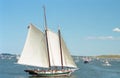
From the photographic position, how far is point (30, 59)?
88.3 m

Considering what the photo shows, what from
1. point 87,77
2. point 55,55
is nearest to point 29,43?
point 55,55

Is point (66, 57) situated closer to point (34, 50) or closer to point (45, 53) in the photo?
point (45, 53)

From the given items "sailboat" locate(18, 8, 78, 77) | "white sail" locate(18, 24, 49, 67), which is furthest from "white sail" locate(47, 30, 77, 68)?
"white sail" locate(18, 24, 49, 67)

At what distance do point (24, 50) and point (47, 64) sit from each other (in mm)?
7067

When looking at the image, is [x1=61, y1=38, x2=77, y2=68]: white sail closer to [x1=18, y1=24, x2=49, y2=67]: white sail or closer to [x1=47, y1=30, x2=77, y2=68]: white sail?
[x1=47, y1=30, x2=77, y2=68]: white sail

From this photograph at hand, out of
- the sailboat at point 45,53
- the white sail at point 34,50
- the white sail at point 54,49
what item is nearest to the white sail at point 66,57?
the sailboat at point 45,53

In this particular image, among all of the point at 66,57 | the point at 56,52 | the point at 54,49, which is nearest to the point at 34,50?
the point at 54,49

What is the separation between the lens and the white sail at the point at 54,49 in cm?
9206

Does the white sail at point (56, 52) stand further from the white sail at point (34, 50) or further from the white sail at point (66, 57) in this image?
the white sail at point (34, 50)

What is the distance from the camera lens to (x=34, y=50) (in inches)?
3501

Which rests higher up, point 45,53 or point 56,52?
point 56,52

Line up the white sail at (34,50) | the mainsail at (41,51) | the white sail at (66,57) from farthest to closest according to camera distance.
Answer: the white sail at (66,57)
the mainsail at (41,51)
the white sail at (34,50)

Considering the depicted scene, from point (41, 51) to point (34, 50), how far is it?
6.23 ft

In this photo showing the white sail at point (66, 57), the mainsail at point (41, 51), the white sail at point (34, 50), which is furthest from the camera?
the white sail at point (66, 57)
